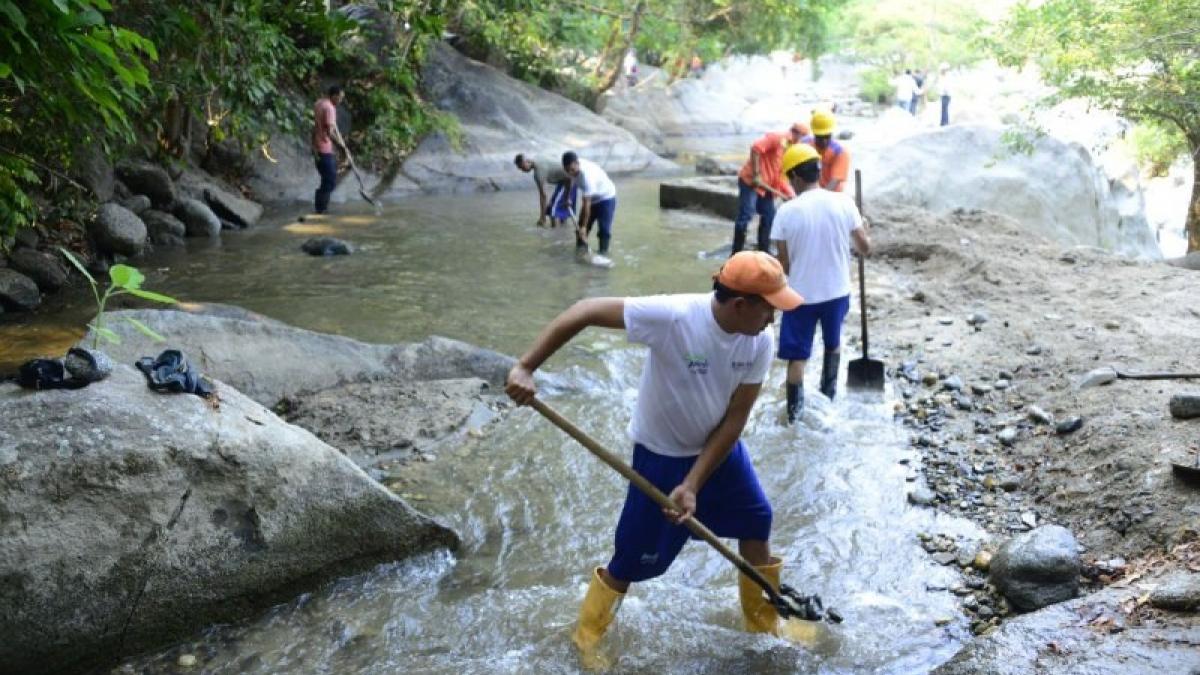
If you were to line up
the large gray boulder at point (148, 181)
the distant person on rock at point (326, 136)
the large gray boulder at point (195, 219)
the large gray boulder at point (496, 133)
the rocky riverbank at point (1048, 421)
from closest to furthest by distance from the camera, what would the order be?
the rocky riverbank at point (1048, 421) → the large gray boulder at point (148, 181) → the large gray boulder at point (195, 219) → the distant person on rock at point (326, 136) → the large gray boulder at point (496, 133)

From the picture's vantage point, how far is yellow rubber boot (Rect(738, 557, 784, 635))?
12.8 ft

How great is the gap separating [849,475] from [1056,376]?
1904 millimetres

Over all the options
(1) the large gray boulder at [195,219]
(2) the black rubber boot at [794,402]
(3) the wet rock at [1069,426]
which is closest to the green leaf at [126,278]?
(2) the black rubber boot at [794,402]

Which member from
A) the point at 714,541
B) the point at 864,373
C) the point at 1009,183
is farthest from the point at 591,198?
the point at 714,541

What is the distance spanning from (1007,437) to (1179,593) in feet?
7.68

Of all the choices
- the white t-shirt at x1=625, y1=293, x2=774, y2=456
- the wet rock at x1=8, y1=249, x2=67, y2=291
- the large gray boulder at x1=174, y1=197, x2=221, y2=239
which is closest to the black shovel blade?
the white t-shirt at x1=625, y1=293, x2=774, y2=456

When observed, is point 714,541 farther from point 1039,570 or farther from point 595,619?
point 1039,570

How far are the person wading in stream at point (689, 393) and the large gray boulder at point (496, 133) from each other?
1464 centimetres

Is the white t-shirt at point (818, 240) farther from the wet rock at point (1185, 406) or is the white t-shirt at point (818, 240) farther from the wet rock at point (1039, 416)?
the wet rock at point (1185, 406)

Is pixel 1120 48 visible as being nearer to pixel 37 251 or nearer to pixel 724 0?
pixel 37 251

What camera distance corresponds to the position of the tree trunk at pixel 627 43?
2297 centimetres

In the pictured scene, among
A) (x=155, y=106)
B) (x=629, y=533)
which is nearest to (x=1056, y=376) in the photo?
(x=629, y=533)

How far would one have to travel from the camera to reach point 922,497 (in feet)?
17.0

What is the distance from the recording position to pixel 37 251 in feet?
31.0
